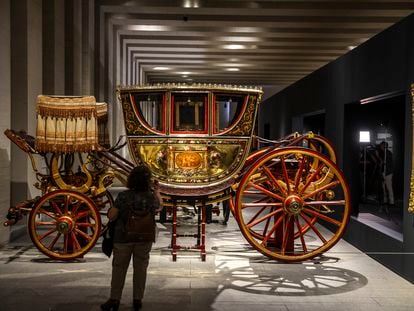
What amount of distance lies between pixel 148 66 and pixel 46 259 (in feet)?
43.5

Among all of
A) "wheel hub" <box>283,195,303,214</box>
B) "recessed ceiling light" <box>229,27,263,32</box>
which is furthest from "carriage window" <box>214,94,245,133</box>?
"recessed ceiling light" <box>229,27,263,32</box>

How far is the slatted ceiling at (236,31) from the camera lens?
430 inches

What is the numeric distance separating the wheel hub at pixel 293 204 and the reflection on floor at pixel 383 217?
109 centimetres

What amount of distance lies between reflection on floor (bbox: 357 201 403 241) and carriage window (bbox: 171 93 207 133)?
95.6 inches

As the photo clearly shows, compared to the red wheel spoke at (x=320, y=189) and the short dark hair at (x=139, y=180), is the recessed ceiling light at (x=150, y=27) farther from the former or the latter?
the short dark hair at (x=139, y=180)

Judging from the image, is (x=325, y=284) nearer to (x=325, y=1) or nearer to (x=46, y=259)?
(x=46, y=259)

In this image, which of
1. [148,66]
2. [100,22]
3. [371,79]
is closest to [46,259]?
[371,79]

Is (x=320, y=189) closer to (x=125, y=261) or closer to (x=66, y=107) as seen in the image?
(x=125, y=261)

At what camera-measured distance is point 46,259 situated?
613 centimetres

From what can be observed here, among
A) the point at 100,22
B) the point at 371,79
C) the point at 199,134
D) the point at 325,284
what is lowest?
the point at 325,284

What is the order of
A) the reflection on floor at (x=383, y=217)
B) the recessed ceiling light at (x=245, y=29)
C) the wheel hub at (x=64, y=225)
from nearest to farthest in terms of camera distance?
the wheel hub at (x=64, y=225) → the reflection on floor at (x=383, y=217) → the recessed ceiling light at (x=245, y=29)

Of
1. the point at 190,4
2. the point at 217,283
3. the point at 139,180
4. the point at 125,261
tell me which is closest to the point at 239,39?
the point at 190,4

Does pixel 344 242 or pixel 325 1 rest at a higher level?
pixel 325 1

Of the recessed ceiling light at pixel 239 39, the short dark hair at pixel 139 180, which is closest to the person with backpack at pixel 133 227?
the short dark hair at pixel 139 180
